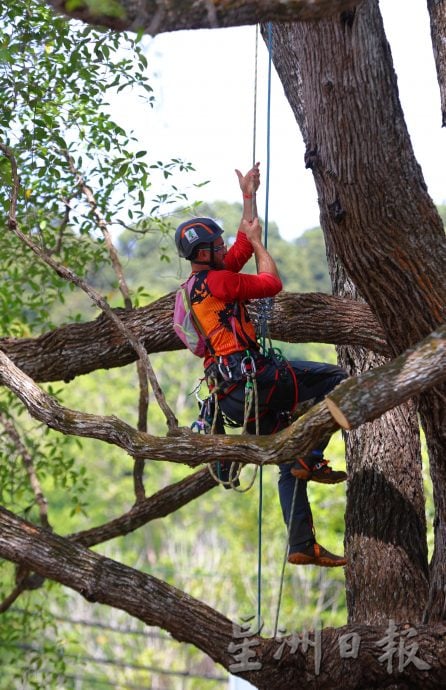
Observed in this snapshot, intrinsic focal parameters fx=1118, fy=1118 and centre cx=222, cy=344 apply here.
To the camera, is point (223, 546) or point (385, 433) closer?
point (385, 433)

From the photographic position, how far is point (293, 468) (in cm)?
533

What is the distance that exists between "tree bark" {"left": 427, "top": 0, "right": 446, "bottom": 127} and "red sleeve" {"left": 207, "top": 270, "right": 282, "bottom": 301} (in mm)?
1085

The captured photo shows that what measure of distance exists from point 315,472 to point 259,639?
82 centimetres

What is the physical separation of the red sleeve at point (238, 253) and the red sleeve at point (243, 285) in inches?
3.6

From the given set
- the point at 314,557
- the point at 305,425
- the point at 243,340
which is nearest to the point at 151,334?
the point at 243,340

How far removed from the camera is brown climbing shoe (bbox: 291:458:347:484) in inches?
208

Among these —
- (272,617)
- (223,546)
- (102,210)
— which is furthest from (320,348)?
(102,210)

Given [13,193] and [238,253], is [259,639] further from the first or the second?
[13,193]

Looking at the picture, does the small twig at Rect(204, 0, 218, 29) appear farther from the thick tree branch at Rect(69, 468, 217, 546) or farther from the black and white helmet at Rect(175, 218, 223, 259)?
the thick tree branch at Rect(69, 468, 217, 546)

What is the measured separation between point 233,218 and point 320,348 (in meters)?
16.1

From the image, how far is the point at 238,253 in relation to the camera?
4949mm

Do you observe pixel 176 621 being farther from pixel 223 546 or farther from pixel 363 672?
pixel 223 546

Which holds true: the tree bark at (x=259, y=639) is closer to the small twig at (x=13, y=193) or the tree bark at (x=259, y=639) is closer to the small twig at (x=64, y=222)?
the small twig at (x=13, y=193)
